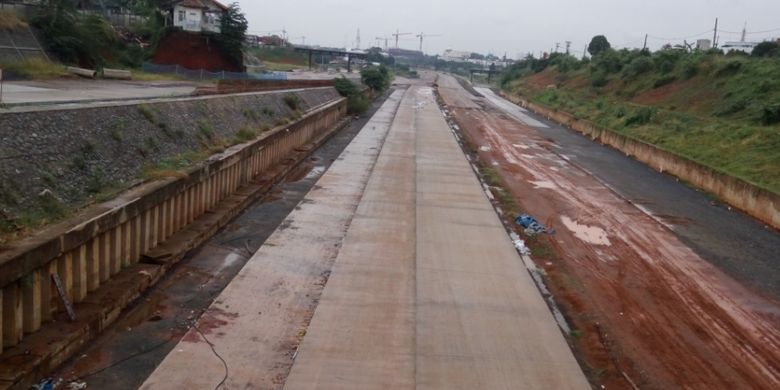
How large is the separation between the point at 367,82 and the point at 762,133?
1981 inches

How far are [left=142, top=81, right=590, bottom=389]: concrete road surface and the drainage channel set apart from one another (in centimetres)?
37

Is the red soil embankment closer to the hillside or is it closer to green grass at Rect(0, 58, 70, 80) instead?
green grass at Rect(0, 58, 70, 80)

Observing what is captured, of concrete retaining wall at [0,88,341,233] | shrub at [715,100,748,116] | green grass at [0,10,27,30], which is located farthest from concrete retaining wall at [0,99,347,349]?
green grass at [0,10,27,30]

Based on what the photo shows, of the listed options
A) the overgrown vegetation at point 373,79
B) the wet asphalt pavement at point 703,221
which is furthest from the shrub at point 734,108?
the overgrown vegetation at point 373,79

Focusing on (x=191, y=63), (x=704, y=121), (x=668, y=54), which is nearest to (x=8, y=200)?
(x=704, y=121)

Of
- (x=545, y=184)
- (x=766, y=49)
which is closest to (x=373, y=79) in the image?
(x=766, y=49)

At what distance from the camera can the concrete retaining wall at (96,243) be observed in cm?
942

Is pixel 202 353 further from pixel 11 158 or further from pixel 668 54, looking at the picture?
pixel 668 54

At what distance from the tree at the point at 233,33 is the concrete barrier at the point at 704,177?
33149mm

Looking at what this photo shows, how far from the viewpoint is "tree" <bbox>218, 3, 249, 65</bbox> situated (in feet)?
213

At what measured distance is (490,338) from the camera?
37.0ft

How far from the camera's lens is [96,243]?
38.4 ft

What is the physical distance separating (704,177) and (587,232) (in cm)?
1098

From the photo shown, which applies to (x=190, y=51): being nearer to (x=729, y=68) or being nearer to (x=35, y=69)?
(x=35, y=69)
